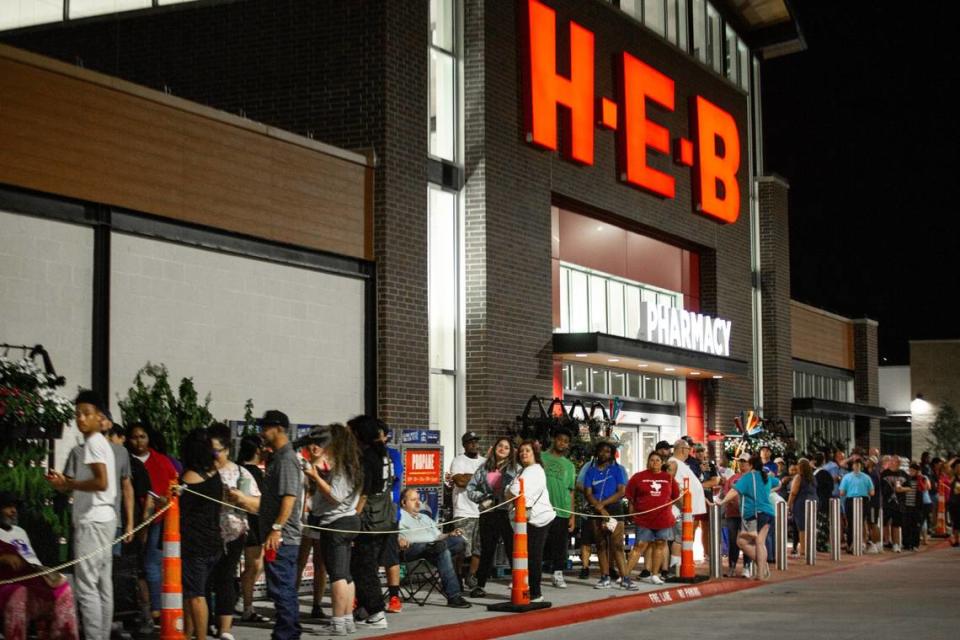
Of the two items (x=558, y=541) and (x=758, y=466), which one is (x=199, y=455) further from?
(x=758, y=466)

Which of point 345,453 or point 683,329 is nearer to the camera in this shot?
point 345,453

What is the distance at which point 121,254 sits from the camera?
56.4ft

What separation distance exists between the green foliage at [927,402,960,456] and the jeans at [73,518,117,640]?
188 feet

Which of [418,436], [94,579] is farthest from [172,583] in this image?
[418,436]

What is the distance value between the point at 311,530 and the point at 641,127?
1612 centimetres

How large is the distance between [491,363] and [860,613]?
9.44 meters

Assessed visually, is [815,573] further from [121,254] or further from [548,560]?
[121,254]

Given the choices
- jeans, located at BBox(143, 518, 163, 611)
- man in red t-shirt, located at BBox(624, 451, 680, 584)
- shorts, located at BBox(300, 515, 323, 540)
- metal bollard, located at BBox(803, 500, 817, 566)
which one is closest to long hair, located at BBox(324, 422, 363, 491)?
shorts, located at BBox(300, 515, 323, 540)

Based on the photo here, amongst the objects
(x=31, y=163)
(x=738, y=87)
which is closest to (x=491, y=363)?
(x=31, y=163)

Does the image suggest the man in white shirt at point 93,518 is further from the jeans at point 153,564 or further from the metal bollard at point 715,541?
the metal bollard at point 715,541

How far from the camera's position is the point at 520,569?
14945mm

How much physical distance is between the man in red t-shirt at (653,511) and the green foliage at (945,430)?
48474 millimetres

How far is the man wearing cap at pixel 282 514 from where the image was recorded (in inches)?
467

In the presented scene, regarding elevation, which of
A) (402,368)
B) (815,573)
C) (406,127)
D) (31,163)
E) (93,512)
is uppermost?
(406,127)
